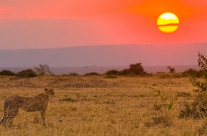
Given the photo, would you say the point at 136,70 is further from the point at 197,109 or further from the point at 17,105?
the point at 17,105

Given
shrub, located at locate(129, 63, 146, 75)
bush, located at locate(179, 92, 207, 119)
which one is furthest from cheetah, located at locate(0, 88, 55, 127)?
shrub, located at locate(129, 63, 146, 75)

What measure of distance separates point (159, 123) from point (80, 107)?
496 centimetres

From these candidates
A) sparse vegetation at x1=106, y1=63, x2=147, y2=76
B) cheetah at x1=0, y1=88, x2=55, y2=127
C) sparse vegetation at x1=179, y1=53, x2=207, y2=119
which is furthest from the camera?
sparse vegetation at x1=106, y1=63, x2=147, y2=76

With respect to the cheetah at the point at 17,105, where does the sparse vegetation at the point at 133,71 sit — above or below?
above

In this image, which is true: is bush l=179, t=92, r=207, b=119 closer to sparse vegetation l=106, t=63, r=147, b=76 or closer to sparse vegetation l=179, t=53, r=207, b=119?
sparse vegetation l=179, t=53, r=207, b=119

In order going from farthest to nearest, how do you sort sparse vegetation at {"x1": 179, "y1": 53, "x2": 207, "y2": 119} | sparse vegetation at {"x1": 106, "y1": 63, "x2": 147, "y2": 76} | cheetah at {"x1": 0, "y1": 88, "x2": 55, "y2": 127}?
1. sparse vegetation at {"x1": 106, "y1": 63, "x2": 147, "y2": 76}
2. sparse vegetation at {"x1": 179, "y1": 53, "x2": 207, "y2": 119}
3. cheetah at {"x1": 0, "y1": 88, "x2": 55, "y2": 127}

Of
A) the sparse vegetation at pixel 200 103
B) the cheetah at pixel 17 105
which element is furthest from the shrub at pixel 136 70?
the cheetah at pixel 17 105

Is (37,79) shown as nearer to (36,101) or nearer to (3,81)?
(3,81)

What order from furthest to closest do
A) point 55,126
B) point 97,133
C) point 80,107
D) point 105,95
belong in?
point 105,95
point 80,107
point 55,126
point 97,133

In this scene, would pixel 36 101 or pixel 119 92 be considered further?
pixel 119 92

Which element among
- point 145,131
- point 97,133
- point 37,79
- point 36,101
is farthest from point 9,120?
point 37,79

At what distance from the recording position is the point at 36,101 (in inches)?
480

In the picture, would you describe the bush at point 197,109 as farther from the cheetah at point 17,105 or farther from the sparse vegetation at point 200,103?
the cheetah at point 17,105

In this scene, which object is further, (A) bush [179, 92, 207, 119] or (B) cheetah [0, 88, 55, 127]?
(A) bush [179, 92, 207, 119]
